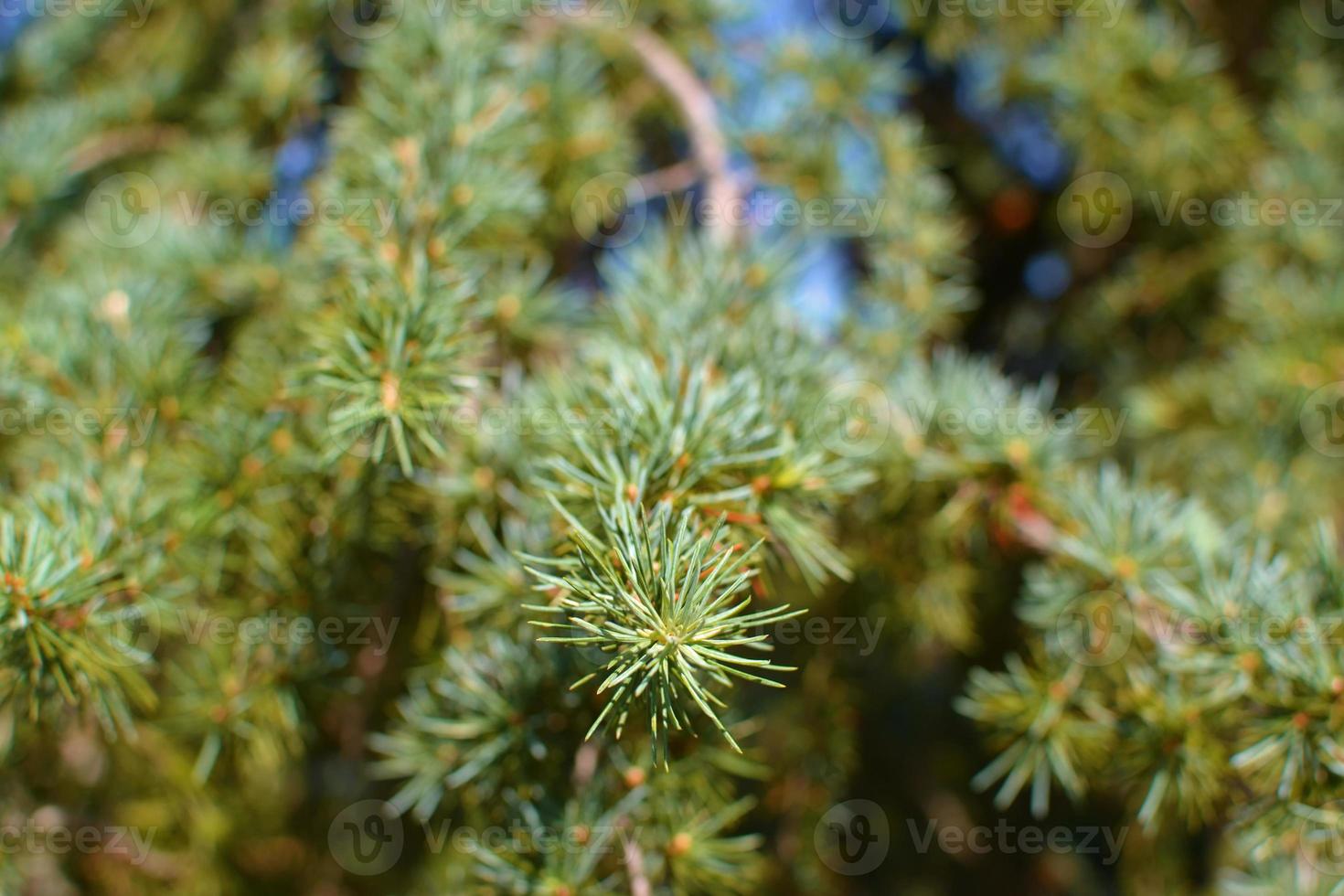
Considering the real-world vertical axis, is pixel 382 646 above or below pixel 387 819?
above

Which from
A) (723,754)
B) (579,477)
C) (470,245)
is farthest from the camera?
(470,245)

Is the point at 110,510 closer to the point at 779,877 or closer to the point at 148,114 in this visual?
the point at 148,114

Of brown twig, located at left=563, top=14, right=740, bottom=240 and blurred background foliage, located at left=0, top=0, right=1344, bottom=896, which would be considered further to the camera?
brown twig, located at left=563, top=14, right=740, bottom=240

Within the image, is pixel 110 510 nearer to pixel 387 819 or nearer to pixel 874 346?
pixel 387 819

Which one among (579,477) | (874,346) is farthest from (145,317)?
(874,346)

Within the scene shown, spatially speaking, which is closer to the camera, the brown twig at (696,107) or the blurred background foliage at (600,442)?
the blurred background foliage at (600,442)

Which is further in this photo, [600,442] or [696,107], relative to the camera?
[696,107]

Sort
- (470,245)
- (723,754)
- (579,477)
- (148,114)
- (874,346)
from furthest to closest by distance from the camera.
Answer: (148,114)
(874,346)
(470,245)
(723,754)
(579,477)

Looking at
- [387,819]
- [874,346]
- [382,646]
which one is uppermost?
[874,346]

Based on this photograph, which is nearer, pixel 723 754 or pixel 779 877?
pixel 723 754
